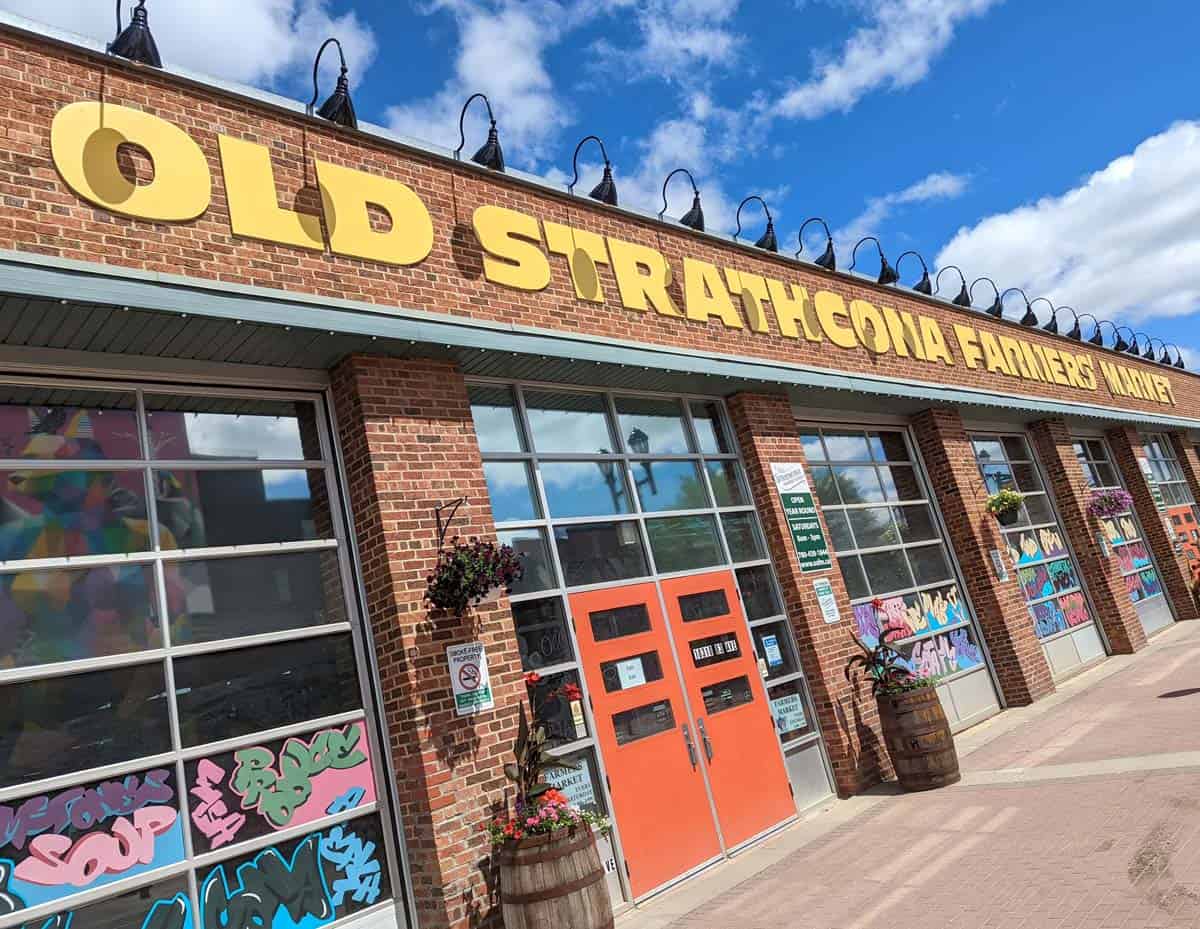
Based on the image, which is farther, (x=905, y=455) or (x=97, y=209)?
(x=905, y=455)

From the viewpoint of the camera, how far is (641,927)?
5.98 meters

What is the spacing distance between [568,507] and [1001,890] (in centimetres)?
431

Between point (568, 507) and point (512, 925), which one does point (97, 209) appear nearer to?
point (568, 507)

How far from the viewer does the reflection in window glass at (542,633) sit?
6.71m

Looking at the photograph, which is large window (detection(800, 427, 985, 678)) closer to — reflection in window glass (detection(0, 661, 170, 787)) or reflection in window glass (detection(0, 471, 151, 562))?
reflection in window glass (detection(0, 661, 170, 787))

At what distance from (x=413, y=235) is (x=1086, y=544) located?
1287 cm

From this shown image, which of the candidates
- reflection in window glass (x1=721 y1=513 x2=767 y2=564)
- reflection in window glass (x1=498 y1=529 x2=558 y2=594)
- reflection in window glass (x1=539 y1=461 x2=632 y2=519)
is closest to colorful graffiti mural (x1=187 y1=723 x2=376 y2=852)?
reflection in window glass (x1=498 y1=529 x2=558 y2=594)

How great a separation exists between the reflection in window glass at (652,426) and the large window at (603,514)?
0.5 inches

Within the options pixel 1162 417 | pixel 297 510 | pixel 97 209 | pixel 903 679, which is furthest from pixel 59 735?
pixel 1162 417

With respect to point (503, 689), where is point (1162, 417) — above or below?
above

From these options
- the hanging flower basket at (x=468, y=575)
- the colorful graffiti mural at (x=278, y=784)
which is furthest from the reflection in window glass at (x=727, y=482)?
the colorful graffiti mural at (x=278, y=784)

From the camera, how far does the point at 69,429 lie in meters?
5.30

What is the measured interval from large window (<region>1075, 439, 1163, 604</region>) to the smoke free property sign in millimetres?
8779

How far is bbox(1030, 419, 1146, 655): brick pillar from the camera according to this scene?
13.9 meters
